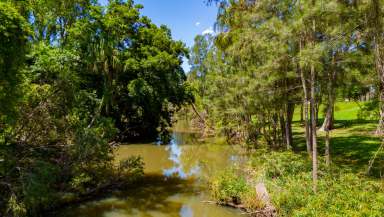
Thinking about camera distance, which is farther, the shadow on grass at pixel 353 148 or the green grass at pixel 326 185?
the shadow on grass at pixel 353 148

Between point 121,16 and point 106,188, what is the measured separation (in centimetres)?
1028

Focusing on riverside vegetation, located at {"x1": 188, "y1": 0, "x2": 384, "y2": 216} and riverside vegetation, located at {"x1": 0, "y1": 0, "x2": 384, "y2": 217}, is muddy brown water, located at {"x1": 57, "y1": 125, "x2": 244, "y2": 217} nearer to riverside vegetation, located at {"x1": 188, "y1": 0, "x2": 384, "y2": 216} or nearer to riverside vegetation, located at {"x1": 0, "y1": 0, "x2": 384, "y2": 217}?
riverside vegetation, located at {"x1": 0, "y1": 0, "x2": 384, "y2": 217}

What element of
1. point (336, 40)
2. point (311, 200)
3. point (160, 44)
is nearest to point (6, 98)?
point (311, 200)

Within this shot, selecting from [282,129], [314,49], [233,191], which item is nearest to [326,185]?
[233,191]

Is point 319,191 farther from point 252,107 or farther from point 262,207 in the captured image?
point 252,107

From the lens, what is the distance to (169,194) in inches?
500

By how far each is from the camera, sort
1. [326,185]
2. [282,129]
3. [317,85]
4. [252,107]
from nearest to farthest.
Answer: [326,185] → [317,85] → [282,129] → [252,107]

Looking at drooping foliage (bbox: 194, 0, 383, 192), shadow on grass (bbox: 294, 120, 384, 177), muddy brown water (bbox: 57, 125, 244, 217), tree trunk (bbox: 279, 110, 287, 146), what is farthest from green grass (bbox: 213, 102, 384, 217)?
tree trunk (bbox: 279, 110, 287, 146)

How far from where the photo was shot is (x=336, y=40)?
32.0 feet

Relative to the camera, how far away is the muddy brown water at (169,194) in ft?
34.3

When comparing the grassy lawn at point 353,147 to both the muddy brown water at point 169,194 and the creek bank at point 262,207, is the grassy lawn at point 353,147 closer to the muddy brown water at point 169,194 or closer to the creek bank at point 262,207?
the creek bank at point 262,207

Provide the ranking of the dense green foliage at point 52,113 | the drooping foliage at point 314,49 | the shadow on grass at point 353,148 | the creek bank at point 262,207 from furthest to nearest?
the shadow on grass at point 353,148 < the drooping foliage at point 314,49 < the creek bank at point 262,207 < the dense green foliage at point 52,113

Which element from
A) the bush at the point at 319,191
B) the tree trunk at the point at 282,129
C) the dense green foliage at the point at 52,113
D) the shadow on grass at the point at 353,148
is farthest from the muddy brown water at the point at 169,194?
the shadow on grass at the point at 353,148

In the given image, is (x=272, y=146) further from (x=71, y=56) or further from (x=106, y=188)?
(x=71, y=56)
